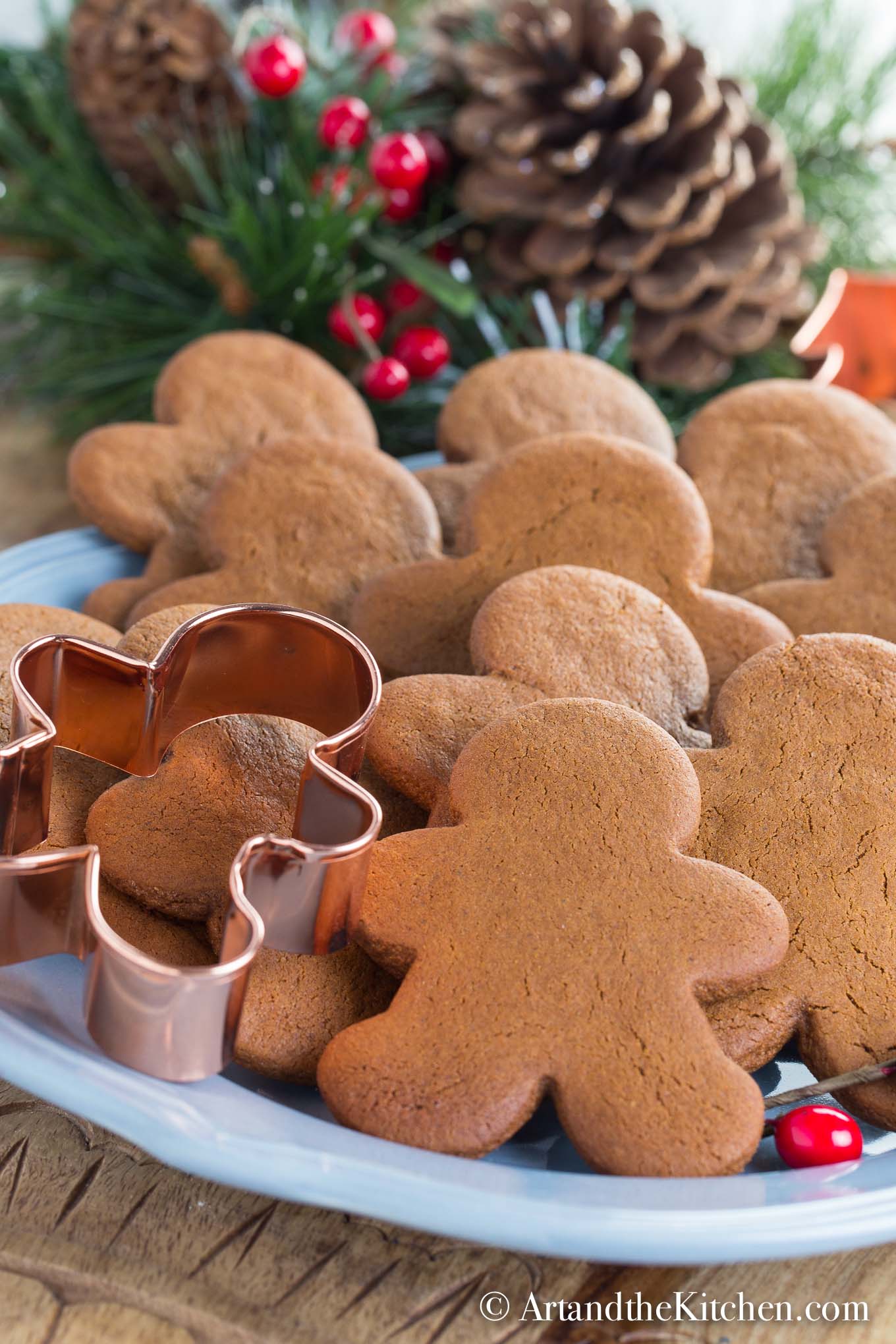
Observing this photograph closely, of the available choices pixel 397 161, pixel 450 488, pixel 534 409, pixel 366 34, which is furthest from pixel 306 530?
pixel 366 34

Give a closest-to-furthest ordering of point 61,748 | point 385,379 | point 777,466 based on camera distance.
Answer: point 61,748
point 777,466
point 385,379

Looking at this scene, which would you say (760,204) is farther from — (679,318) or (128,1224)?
(128,1224)

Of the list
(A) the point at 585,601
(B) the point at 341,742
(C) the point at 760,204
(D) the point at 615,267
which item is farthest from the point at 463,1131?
(C) the point at 760,204

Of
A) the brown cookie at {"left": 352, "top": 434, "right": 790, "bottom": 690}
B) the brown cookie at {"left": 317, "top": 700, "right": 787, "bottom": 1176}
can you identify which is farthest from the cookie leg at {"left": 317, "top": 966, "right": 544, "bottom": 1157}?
the brown cookie at {"left": 352, "top": 434, "right": 790, "bottom": 690}

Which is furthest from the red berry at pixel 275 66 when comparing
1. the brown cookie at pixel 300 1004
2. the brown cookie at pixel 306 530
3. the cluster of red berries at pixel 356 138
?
the brown cookie at pixel 300 1004

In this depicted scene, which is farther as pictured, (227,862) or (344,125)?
(344,125)

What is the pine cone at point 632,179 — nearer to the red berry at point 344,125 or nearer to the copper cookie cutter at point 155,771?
the red berry at point 344,125

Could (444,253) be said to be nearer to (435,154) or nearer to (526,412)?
(435,154)

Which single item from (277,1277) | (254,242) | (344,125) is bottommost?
(277,1277)
